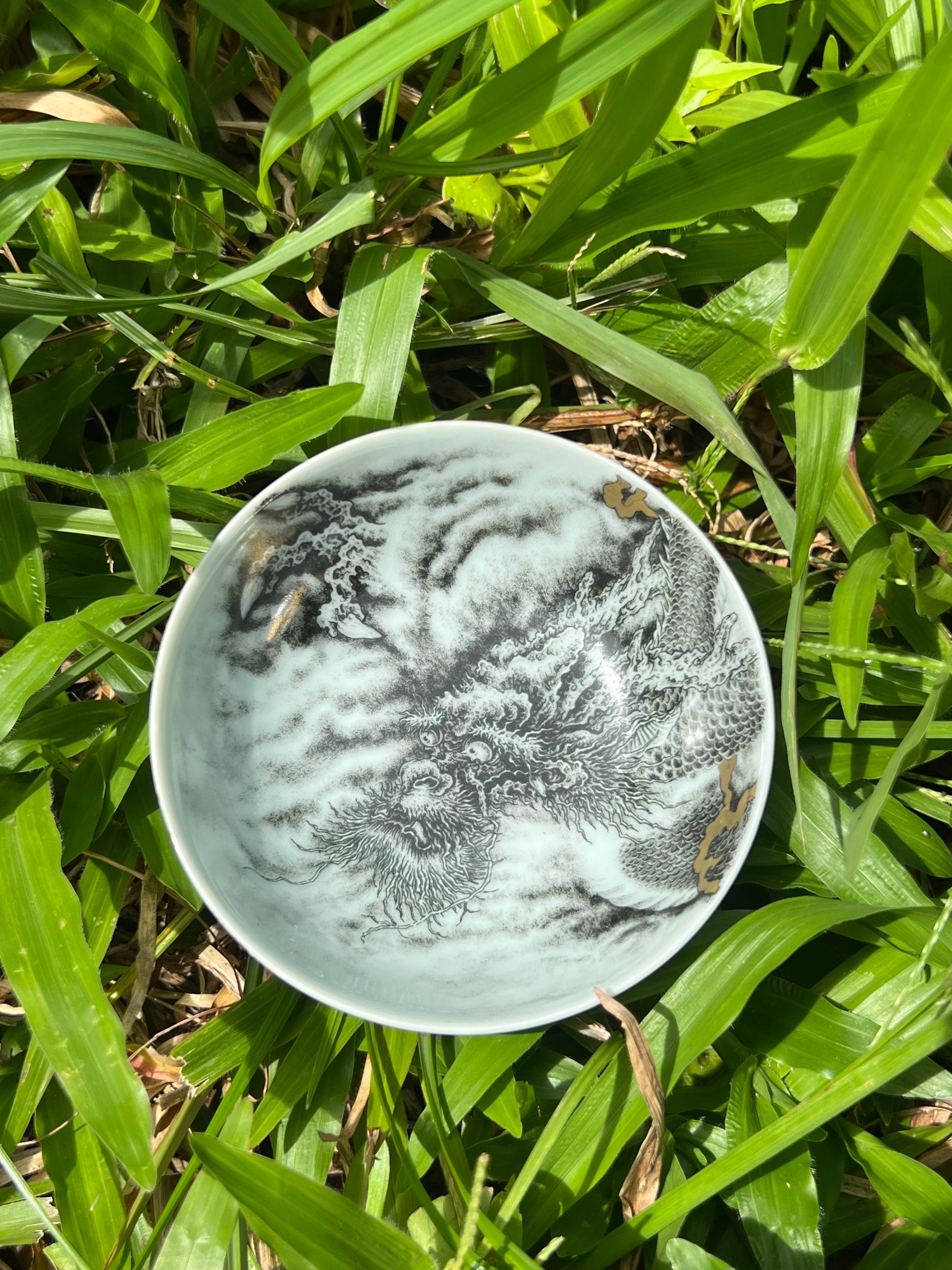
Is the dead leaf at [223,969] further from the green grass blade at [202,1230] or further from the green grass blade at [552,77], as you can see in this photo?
the green grass blade at [552,77]

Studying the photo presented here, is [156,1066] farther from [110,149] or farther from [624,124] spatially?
[624,124]

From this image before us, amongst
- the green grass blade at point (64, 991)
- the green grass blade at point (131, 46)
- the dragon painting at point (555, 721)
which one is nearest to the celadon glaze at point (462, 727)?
the dragon painting at point (555, 721)

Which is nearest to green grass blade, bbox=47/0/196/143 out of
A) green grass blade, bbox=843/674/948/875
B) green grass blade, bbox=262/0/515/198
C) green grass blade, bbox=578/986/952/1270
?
green grass blade, bbox=262/0/515/198

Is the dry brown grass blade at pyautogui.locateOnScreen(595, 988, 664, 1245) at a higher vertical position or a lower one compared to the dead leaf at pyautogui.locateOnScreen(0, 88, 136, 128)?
lower

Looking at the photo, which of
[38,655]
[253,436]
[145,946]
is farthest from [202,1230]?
[253,436]

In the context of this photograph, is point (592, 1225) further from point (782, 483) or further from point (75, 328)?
point (75, 328)

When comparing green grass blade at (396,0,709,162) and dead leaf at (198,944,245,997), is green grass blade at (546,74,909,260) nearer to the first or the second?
green grass blade at (396,0,709,162)
